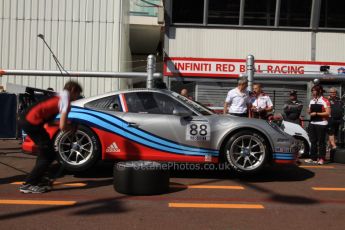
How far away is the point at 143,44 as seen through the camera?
29766 mm

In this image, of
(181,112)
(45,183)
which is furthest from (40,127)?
(181,112)

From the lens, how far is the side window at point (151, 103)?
7730mm

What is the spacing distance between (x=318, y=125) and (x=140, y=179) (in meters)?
5.04

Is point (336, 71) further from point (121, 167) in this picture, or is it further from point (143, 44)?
point (143, 44)

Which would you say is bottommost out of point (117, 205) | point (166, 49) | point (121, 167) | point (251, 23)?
point (117, 205)

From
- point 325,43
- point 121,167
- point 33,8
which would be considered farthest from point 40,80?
point 121,167

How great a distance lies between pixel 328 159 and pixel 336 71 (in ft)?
23.9

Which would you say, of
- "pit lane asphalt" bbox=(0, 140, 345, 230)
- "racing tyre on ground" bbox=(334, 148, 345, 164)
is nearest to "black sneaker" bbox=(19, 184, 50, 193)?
"pit lane asphalt" bbox=(0, 140, 345, 230)

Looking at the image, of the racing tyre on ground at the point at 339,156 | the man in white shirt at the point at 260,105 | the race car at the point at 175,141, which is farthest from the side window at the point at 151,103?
the racing tyre on ground at the point at 339,156

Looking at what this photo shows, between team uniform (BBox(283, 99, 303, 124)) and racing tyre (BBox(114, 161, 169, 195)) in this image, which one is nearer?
racing tyre (BBox(114, 161, 169, 195))

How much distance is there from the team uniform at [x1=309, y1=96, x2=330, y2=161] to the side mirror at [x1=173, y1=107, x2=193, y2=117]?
357 centimetres

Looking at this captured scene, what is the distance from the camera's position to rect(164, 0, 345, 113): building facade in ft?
55.4

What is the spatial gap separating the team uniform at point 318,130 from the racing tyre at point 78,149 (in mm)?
4849

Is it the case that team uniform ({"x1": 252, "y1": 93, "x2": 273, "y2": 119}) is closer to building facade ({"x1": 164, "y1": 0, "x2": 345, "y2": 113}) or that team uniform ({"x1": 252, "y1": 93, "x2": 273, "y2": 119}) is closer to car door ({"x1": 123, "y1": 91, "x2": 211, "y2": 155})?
car door ({"x1": 123, "y1": 91, "x2": 211, "y2": 155})
